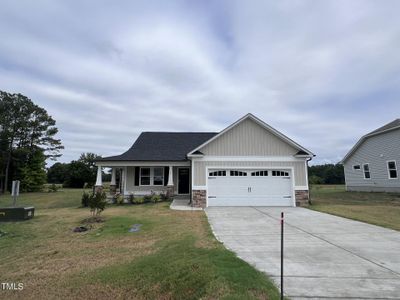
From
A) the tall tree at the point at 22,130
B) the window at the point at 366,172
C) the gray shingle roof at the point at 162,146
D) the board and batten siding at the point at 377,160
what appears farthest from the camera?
the tall tree at the point at 22,130

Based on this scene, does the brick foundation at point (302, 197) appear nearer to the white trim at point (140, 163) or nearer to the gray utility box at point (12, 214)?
the white trim at point (140, 163)

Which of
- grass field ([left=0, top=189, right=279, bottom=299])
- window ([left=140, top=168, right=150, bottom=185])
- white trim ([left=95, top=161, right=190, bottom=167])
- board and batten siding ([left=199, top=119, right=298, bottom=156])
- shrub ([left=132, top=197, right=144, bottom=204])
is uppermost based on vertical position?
board and batten siding ([left=199, top=119, right=298, bottom=156])

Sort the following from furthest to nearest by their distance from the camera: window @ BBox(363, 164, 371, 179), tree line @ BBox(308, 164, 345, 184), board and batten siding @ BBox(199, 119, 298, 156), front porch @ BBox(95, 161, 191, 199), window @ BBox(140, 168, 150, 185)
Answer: tree line @ BBox(308, 164, 345, 184) < window @ BBox(363, 164, 371, 179) < window @ BBox(140, 168, 150, 185) < front porch @ BBox(95, 161, 191, 199) < board and batten siding @ BBox(199, 119, 298, 156)

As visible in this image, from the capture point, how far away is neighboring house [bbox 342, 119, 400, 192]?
20906mm

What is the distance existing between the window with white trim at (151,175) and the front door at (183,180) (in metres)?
1.31

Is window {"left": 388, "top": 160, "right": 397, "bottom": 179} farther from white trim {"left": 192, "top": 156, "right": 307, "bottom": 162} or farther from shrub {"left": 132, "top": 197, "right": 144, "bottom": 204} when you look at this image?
shrub {"left": 132, "top": 197, "right": 144, "bottom": 204}

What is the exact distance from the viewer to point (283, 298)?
12.5ft

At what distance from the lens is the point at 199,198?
50.5 ft

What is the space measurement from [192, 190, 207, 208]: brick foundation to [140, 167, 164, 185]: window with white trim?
5.15 metres

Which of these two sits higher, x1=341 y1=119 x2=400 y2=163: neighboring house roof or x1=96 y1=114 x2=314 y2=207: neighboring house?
x1=341 y1=119 x2=400 y2=163: neighboring house roof

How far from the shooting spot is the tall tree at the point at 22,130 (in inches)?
1260

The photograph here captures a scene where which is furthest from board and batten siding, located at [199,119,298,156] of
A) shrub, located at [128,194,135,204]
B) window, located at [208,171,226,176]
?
shrub, located at [128,194,135,204]

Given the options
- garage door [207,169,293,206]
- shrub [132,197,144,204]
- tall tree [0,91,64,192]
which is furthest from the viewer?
tall tree [0,91,64,192]

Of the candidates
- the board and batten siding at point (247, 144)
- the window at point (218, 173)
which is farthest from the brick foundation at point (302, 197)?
the window at point (218, 173)
